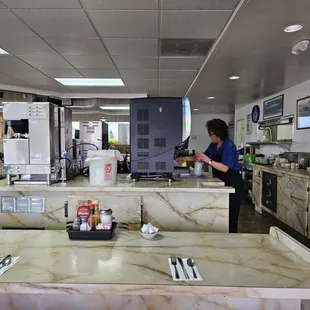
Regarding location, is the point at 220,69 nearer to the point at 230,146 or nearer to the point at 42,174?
the point at 230,146

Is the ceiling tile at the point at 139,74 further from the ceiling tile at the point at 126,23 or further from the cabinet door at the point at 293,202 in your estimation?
the cabinet door at the point at 293,202

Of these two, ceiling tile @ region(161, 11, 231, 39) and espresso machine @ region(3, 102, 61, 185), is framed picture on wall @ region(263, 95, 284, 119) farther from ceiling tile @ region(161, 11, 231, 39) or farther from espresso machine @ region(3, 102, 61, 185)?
espresso machine @ region(3, 102, 61, 185)

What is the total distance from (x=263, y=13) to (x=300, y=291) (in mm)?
2172

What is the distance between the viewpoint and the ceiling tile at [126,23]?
2547 mm

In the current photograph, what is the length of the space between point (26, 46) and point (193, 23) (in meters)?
2.06

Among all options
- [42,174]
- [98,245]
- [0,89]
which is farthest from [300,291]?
[0,89]

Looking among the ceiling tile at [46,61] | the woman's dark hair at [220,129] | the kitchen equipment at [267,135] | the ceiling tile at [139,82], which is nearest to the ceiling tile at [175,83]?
the ceiling tile at [139,82]

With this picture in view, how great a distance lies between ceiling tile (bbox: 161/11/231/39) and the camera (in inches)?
100.0

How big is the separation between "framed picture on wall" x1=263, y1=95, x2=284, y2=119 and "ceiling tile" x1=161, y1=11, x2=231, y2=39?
3256mm

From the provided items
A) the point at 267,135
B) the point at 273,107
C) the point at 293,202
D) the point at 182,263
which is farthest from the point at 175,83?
the point at 182,263

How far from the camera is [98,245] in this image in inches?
54.1

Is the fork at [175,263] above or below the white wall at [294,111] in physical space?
below

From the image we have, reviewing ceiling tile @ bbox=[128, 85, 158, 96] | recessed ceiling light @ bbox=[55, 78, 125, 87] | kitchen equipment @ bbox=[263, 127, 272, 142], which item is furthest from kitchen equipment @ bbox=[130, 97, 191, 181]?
kitchen equipment @ bbox=[263, 127, 272, 142]

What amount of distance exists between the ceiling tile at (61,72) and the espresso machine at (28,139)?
98.9 inches
